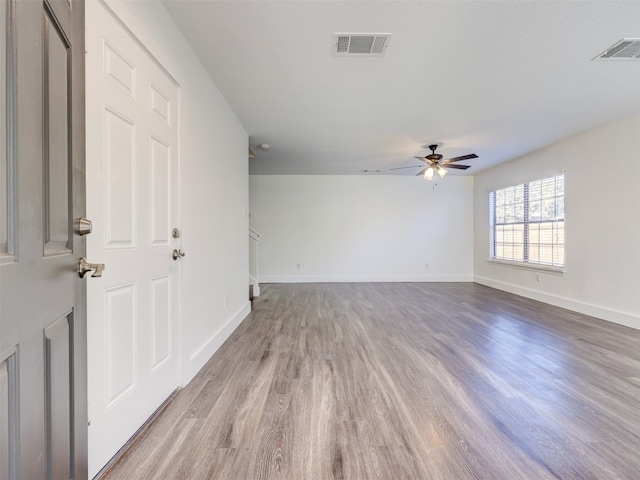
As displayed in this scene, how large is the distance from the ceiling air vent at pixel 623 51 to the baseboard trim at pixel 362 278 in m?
5.09

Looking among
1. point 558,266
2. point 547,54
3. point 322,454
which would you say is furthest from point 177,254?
point 558,266

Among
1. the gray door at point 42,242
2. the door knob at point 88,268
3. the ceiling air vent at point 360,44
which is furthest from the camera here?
the ceiling air vent at point 360,44

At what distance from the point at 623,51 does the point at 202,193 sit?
3430 mm

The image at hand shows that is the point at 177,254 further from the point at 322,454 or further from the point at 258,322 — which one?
the point at 258,322

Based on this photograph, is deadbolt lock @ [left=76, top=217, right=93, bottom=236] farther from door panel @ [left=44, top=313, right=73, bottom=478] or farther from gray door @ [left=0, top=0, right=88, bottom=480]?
door panel @ [left=44, top=313, right=73, bottom=478]

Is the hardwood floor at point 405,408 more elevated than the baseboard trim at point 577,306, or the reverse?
the baseboard trim at point 577,306

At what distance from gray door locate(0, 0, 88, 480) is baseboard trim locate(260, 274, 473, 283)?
5.73 meters

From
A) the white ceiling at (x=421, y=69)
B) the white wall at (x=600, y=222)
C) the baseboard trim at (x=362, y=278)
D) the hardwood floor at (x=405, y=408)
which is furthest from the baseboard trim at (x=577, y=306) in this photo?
the white ceiling at (x=421, y=69)

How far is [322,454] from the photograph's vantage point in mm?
1357

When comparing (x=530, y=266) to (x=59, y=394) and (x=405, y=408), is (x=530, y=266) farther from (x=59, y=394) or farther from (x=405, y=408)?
(x=59, y=394)

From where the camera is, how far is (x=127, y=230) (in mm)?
1401

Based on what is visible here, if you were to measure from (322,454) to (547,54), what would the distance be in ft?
10.2

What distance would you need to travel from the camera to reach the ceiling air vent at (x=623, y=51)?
2.03 meters

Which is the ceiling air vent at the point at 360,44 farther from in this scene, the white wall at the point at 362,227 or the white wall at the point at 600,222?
the white wall at the point at 362,227
